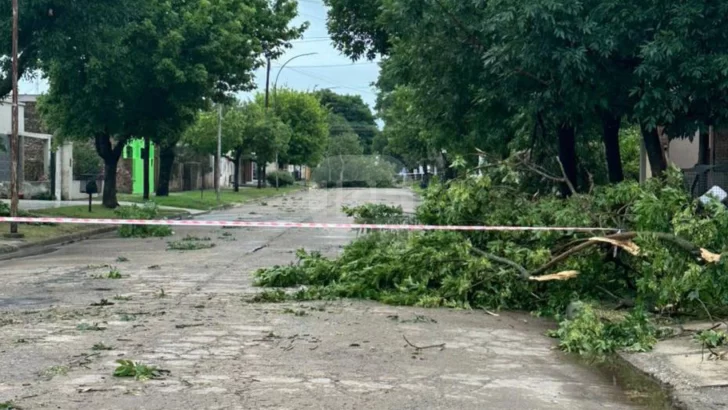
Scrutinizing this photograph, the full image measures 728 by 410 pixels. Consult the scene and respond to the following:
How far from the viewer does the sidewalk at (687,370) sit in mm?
7113

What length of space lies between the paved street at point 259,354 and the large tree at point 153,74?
16.4 metres

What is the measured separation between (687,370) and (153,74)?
26.1 meters

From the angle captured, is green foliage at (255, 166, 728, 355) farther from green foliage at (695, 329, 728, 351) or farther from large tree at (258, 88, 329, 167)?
large tree at (258, 88, 329, 167)

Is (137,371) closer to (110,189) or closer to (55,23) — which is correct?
(55,23)

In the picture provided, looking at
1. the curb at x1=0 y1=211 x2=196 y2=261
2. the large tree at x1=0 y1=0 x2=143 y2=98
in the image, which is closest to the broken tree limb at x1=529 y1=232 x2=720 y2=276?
the curb at x1=0 y1=211 x2=196 y2=261

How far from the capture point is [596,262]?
11672 mm

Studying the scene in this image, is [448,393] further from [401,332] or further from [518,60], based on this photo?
[518,60]

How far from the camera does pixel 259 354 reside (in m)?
8.52

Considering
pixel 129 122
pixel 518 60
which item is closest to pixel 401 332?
pixel 518 60

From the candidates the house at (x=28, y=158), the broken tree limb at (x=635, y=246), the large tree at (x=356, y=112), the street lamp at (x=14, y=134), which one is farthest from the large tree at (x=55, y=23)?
the large tree at (x=356, y=112)

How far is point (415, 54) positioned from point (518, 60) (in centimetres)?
419

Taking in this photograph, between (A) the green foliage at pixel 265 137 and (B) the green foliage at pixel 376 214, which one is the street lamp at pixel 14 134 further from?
(A) the green foliage at pixel 265 137

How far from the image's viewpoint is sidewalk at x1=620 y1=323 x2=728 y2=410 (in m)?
7.11

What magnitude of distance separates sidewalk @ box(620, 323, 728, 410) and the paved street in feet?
1.59
